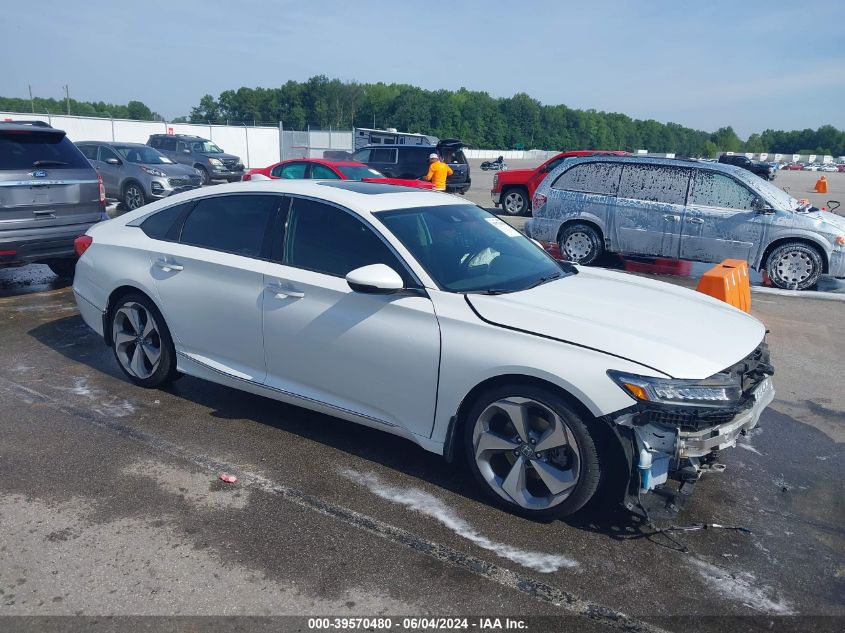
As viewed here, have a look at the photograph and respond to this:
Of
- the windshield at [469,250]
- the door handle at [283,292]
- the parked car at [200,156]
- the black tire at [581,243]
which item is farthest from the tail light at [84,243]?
the parked car at [200,156]

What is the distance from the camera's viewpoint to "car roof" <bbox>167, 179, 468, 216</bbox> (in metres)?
4.38

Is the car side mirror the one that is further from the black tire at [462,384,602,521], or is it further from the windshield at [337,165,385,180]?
the windshield at [337,165,385,180]

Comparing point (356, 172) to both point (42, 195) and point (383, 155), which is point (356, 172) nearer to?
point (42, 195)

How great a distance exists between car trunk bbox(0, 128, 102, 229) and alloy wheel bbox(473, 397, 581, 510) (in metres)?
6.42

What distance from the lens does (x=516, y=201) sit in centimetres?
1875

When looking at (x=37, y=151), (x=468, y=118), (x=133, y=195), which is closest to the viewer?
(x=37, y=151)

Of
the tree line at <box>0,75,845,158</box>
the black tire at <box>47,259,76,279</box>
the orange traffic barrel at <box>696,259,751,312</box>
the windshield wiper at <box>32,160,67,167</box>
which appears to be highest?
the tree line at <box>0,75,845,158</box>

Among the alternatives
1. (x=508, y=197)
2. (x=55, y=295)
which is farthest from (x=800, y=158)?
(x=55, y=295)

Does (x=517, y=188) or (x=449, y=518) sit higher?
(x=517, y=188)

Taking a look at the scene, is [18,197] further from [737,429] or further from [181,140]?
[181,140]

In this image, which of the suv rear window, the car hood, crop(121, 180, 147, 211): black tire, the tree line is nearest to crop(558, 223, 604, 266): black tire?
the car hood

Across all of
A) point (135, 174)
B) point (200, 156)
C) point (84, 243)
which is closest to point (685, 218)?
point (84, 243)

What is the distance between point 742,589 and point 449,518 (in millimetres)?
1390

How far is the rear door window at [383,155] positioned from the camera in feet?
72.7
